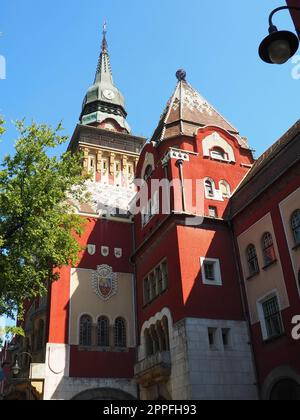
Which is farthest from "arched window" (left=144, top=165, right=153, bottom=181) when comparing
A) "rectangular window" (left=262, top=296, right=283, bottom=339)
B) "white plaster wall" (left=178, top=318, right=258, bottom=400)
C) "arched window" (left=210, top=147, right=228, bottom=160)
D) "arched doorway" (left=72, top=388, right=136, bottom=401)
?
"arched doorway" (left=72, top=388, right=136, bottom=401)

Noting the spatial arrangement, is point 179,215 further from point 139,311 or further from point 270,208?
Answer: point 139,311

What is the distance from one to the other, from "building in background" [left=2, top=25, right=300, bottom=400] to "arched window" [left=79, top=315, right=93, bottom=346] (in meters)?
0.07

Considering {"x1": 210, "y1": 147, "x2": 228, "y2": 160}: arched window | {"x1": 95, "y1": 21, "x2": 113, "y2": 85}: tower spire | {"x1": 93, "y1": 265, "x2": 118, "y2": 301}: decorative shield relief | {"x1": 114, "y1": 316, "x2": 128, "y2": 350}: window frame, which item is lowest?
{"x1": 114, "y1": 316, "x2": 128, "y2": 350}: window frame

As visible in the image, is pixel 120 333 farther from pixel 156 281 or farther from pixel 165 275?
pixel 165 275

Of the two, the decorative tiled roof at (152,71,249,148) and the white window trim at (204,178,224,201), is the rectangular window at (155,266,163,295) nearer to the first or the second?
the white window trim at (204,178,224,201)

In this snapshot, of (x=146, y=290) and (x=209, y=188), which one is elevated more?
(x=209, y=188)

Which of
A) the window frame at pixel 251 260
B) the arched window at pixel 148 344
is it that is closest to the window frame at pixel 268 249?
the window frame at pixel 251 260

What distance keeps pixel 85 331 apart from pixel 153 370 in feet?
22.0

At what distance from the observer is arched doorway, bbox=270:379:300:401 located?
21.2 metres

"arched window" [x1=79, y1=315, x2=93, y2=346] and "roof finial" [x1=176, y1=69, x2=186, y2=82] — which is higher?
"roof finial" [x1=176, y1=69, x2=186, y2=82]

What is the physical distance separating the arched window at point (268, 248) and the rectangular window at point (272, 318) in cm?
209

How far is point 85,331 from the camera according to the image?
1159 inches

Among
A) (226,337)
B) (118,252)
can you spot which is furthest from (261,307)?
(118,252)
